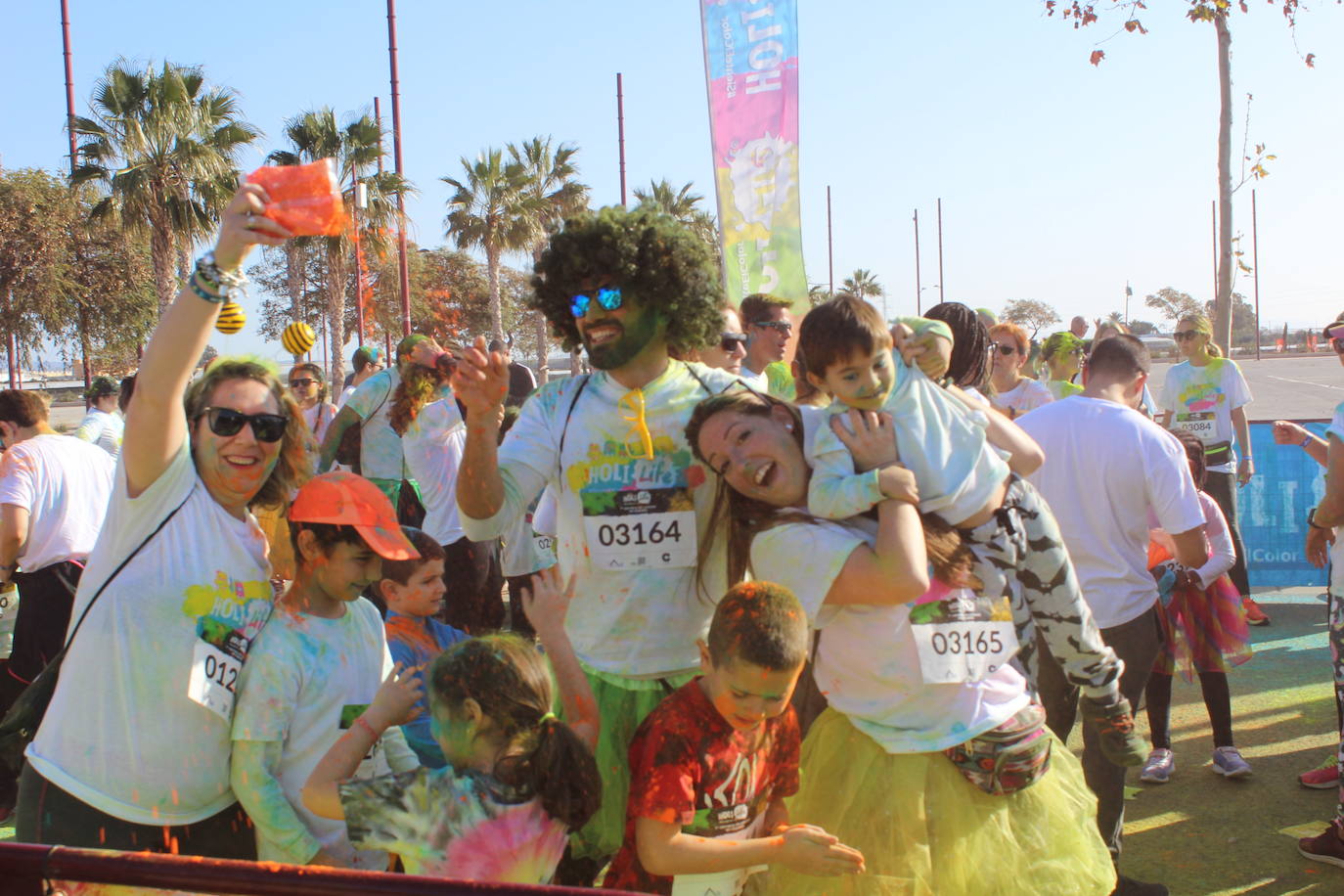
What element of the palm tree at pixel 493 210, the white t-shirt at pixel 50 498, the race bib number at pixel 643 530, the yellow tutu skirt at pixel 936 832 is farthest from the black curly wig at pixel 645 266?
the palm tree at pixel 493 210

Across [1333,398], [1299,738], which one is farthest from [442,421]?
[1333,398]

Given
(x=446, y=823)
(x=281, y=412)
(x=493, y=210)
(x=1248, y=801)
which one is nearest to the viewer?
(x=446, y=823)

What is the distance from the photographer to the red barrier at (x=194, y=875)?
4.48 feet

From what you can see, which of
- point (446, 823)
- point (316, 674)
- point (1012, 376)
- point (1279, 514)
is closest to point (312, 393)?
point (1012, 376)

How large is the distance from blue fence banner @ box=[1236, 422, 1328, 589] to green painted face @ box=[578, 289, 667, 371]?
7.68 meters

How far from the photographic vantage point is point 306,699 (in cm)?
240

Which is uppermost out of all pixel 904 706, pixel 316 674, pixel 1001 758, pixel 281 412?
pixel 281 412

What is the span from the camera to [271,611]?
2447mm

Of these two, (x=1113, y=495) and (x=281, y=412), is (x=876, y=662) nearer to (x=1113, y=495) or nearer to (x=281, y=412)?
(x=281, y=412)

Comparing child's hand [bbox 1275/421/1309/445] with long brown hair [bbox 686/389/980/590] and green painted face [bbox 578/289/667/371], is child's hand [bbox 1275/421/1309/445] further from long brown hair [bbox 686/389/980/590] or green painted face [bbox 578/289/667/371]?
green painted face [bbox 578/289/667/371]

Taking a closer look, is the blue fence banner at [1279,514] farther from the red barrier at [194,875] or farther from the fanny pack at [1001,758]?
the red barrier at [194,875]

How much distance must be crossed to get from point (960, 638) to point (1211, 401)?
6.66 metres

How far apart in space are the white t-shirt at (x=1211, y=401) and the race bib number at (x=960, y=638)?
6273mm

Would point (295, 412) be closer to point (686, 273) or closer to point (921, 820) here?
point (686, 273)
